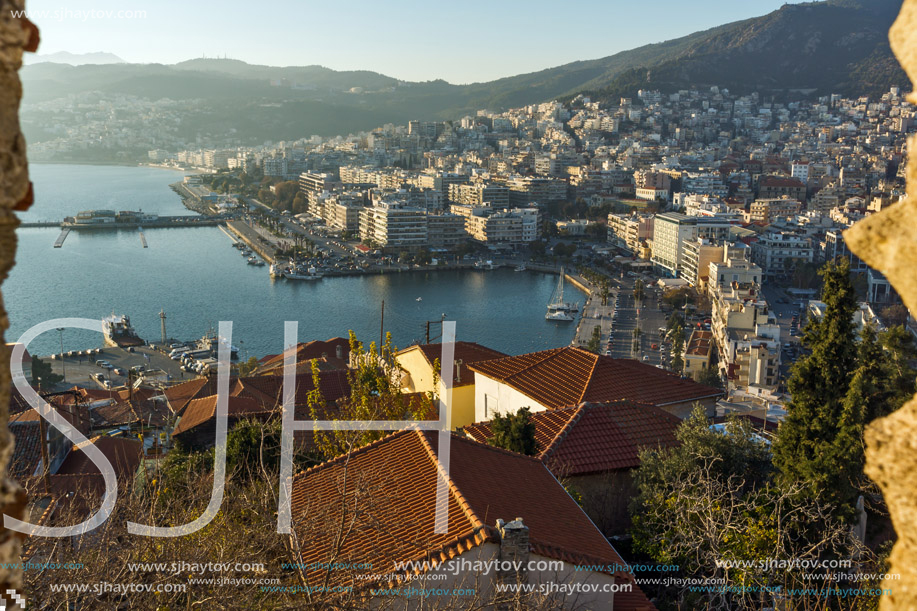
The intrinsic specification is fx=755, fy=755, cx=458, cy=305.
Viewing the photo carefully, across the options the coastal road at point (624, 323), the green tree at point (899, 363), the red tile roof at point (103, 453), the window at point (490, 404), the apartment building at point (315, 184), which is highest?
the green tree at point (899, 363)

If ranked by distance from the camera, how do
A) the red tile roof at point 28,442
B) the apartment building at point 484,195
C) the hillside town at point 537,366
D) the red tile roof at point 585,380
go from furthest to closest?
the apartment building at point 484,195 → the red tile roof at point 585,380 → the red tile roof at point 28,442 → the hillside town at point 537,366

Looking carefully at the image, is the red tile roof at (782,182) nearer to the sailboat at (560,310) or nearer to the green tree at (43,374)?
the sailboat at (560,310)

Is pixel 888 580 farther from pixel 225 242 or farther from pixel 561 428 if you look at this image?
pixel 225 242

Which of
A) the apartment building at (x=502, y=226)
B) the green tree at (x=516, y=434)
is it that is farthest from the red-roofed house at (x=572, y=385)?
the apartment building at (x=502, y=226)

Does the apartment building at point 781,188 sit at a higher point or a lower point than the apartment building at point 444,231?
higher

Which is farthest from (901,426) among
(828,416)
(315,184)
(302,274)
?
(315,184)

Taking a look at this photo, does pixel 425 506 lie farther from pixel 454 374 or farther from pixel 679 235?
pixel 679 235
